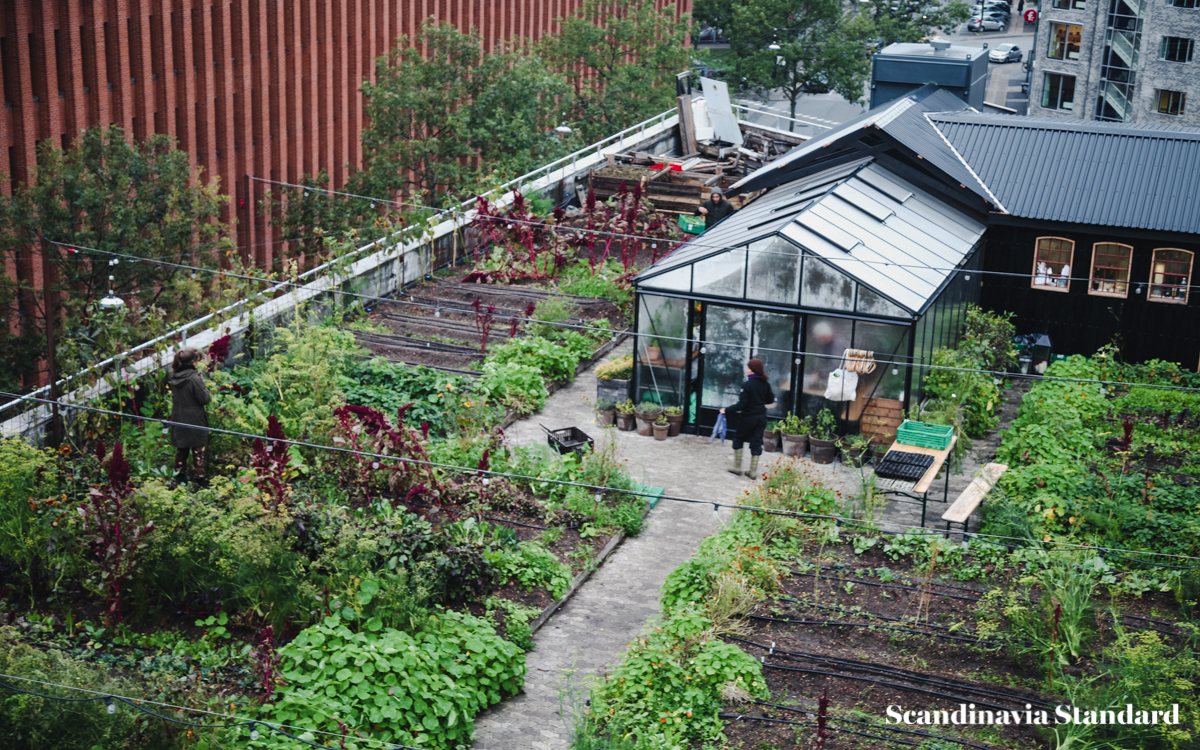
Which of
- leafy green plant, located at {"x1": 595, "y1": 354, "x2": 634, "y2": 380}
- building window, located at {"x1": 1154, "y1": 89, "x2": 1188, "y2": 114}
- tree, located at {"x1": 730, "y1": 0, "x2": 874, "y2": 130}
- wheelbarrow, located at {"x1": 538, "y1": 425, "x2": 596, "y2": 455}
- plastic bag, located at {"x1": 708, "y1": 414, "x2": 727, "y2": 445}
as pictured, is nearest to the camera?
wheelbarrow, located at {"x1": 538, "y1": 425, "x2": 596, "y2": 455}

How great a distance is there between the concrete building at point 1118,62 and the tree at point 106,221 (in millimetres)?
39710

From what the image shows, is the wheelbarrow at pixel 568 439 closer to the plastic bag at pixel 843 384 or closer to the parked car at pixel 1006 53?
the plastic bag at pixel 843 384

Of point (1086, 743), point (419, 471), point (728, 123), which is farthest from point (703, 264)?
point (728, 123)

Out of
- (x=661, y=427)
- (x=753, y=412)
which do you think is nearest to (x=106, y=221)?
(x=661, y=427)

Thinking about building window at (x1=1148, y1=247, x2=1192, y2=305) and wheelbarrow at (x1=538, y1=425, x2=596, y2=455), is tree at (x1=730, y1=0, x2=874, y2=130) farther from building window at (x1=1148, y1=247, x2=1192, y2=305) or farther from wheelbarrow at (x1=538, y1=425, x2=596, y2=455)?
wheelbarrow at (x1=538, y1=425, x2=596, y2=455)

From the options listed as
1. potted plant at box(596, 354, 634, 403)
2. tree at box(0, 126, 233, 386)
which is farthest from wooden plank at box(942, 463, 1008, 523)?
tree at box(0, 126, 233, 386)

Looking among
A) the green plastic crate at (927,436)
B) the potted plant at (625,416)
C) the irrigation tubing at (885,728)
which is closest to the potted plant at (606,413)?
the potted plant at (625,416)

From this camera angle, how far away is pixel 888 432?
18734 mm

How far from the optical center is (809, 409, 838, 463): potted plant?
61.1 feet

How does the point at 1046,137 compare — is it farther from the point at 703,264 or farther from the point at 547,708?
the point at 547,708

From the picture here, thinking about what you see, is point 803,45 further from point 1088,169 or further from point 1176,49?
point 1088,169

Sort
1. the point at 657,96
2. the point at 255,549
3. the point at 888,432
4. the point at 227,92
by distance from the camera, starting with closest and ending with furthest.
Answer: the point at 255,549, the point at 888,432, the point at 227,92, the point at 657,96

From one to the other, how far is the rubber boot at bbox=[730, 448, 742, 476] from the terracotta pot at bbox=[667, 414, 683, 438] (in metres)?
1.55

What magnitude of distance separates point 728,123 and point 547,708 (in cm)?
2721
